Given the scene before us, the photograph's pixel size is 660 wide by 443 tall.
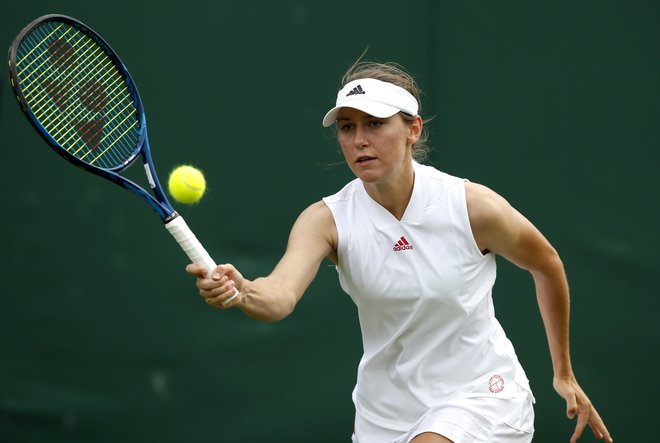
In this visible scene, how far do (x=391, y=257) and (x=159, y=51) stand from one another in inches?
76.3

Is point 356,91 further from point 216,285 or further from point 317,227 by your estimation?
point 216,285

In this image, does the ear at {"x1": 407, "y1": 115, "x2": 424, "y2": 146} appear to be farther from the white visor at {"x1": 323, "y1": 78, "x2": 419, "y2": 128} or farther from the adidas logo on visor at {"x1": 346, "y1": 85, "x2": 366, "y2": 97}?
the adidas logo on visor at {"x1": 346, "y1": 85, "x2": 366, "y2": 97}

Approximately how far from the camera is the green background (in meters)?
4.71

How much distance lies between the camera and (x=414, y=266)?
3.24m

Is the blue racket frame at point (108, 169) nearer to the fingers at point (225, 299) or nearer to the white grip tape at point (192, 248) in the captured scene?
the white grip tape at point (192, 248)

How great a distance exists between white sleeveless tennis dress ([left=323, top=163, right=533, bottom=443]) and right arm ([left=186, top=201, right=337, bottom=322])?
62mm

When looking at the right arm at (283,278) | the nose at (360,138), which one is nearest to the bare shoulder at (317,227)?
the right arm at (283,278)

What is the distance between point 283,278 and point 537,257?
85cm

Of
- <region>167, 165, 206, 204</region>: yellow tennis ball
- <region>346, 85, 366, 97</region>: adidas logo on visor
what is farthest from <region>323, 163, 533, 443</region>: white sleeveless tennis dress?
<region>167, 165, 206, 204</region>: yellow tennis ball

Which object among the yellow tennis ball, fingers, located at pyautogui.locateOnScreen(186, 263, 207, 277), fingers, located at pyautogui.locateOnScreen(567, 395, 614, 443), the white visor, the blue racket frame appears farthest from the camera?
fingers, located at pyautogui.locateOnScreen(567, 395, 614, 443)

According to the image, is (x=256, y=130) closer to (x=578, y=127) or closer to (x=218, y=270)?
(x=578, y=127)

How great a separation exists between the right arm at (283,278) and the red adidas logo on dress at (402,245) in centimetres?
20

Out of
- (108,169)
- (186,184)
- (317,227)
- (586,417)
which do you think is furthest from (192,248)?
(586,417)

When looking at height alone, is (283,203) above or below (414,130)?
below
